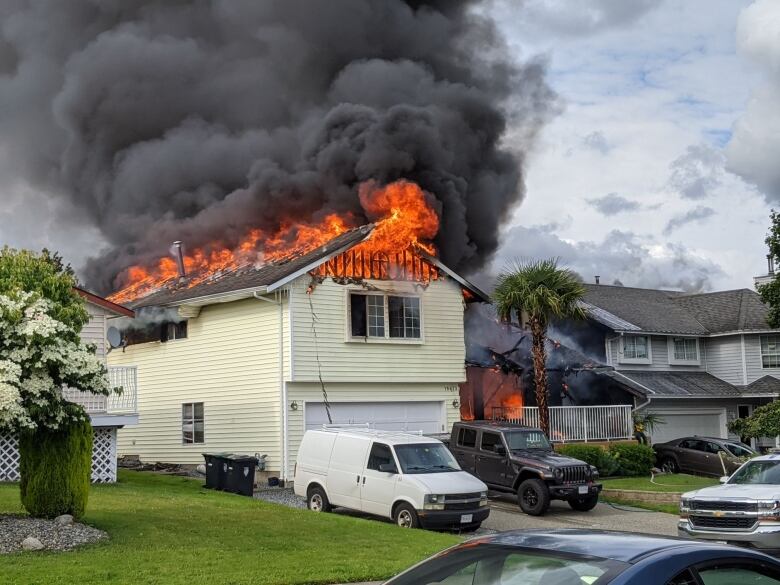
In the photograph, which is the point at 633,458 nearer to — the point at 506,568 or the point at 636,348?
the point at 636,348

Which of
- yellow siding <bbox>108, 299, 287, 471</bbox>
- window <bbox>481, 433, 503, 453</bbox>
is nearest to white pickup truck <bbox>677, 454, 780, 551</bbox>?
window <bbox>481, 433, 503, 453</bbox>

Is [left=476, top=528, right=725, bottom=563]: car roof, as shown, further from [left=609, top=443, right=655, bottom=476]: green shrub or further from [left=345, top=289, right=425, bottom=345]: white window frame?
[left=609, top=443, right=655, bottom=476]: green shrub

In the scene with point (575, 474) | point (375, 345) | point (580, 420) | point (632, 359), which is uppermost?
point (375, 345)

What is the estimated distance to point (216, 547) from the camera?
494 inches

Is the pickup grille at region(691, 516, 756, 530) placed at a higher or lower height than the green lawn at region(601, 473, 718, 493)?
higher

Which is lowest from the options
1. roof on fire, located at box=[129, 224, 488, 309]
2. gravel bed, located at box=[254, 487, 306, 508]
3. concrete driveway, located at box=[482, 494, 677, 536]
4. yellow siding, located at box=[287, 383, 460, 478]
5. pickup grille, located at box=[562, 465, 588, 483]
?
concrete driveway, located at box=[482, 494, 677, 536]

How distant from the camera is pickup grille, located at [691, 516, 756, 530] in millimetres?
13695

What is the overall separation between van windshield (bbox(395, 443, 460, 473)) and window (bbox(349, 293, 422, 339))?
7.57 m

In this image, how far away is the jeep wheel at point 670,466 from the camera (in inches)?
1166

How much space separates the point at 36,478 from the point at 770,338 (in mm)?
30788

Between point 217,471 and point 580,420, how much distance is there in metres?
12.9

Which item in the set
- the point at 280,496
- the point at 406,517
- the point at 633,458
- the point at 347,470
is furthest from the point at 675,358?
the point at 406,517

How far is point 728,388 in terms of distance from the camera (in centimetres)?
3616

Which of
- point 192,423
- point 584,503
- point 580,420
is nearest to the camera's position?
point 584,503
